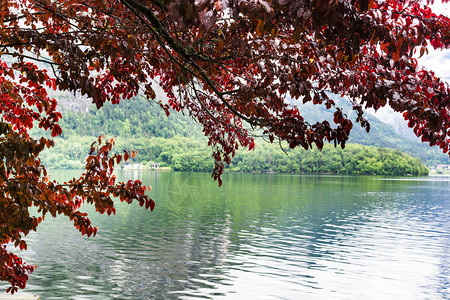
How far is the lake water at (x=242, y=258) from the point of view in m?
13.8

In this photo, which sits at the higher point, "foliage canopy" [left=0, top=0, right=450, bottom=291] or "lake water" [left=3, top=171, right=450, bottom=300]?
A: "foliage canopy" [left=0, top=0, right=450, bottom=291]

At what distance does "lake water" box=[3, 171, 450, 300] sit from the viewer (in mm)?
13773

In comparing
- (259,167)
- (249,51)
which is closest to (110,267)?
(249,51)

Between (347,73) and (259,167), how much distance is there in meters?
143

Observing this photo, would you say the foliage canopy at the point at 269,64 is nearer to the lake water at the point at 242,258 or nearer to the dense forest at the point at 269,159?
the lake water at the point at 242,258

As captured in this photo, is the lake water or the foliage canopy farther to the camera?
the lake water

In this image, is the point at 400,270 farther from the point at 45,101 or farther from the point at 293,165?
the point at 293,165

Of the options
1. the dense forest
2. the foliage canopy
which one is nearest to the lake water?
the foliage canopy

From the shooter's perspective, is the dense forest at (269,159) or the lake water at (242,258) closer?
the lake water at (242,258)

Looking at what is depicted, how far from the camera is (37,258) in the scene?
1680 centimetres

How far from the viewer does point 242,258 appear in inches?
706

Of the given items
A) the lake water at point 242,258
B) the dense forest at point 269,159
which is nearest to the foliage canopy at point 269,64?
the lake water at point 242,258

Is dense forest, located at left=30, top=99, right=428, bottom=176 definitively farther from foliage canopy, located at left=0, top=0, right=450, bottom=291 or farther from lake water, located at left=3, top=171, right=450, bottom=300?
foliage canopy, located at left=0, top=0, right=450, bottom=291

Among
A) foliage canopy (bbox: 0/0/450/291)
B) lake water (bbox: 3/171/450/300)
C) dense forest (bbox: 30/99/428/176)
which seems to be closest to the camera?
foliage canopy (bbox: 0/0/450/291)
